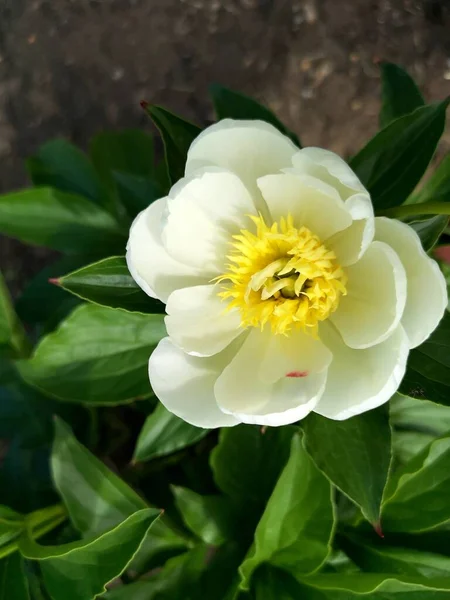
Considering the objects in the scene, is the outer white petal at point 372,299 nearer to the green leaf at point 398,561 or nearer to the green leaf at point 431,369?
the green leaf at point 431,369

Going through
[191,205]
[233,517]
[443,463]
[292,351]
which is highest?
[191,205]

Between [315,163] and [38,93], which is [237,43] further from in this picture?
[315,163]

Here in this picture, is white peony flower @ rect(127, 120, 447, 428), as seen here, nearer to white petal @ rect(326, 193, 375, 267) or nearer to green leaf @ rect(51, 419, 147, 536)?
white petal @ rect(326, 193, 375, 267)

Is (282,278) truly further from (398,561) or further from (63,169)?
(63,169)

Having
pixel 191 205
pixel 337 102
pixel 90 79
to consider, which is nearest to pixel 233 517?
pixel 191 205

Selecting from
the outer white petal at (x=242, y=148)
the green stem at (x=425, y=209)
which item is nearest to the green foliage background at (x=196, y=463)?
the green stem at (x=425, y=209)

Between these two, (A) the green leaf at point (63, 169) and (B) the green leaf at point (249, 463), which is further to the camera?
(A) the green leaf at point (63, 169)
